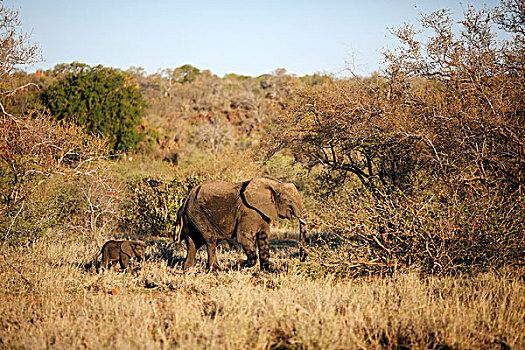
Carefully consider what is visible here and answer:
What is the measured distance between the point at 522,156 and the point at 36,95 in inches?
1130

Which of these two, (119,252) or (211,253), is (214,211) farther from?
(119,252)

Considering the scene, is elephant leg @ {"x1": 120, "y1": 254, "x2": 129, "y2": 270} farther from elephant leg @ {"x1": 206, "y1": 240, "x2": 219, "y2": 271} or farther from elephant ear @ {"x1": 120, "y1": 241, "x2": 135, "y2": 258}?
elephant leg @ {"x1": 206, "y1": 240, "x2": 219, "y2": 271}

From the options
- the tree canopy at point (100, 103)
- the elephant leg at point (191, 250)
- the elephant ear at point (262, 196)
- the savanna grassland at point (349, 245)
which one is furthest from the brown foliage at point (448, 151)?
the tree canopy at point (100, 103)

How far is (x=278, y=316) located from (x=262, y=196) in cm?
361

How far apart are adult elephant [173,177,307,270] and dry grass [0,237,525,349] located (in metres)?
1.43

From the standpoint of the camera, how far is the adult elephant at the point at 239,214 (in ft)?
26.6

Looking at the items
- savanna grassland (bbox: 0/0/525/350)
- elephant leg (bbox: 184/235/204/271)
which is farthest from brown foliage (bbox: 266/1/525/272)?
elephant leg (bbox: 184/235/204/271)

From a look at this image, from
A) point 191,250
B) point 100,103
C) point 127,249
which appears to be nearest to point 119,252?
point 127,249

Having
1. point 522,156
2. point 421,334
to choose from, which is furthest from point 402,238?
point 421,334

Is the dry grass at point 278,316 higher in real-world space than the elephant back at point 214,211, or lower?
lower

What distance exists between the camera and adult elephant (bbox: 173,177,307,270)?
8117 millimetres

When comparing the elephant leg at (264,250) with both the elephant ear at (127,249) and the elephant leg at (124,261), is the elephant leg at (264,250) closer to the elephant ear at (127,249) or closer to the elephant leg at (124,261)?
the elephant ear at (127,249)

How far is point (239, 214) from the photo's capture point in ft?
26.9

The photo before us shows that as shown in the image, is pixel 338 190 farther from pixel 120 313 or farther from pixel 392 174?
pixel 120 313
